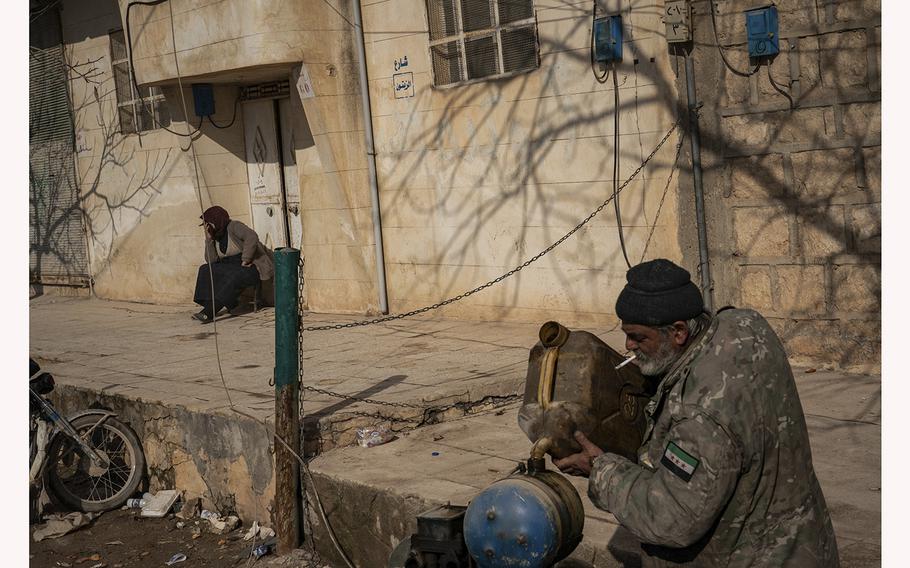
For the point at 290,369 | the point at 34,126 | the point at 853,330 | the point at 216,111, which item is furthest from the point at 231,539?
the point at 34,126

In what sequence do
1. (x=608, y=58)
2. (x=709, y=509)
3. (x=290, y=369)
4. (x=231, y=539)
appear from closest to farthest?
1. (x=709, y=509)
2. (x=290, y=369)
3. (x=231, y=539)
4. (x=608, y=58)

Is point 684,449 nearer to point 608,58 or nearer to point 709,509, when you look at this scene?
point 709,509

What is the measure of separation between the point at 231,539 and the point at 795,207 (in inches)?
170

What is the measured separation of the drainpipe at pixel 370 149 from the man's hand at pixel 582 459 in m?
7.71

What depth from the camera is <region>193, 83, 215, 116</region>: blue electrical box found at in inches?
490

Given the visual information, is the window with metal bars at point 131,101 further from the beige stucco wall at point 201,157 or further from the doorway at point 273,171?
the doorway at point 273,171

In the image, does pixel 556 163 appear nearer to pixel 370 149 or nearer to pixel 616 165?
pixel 616 165

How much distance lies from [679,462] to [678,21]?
17.5 feet

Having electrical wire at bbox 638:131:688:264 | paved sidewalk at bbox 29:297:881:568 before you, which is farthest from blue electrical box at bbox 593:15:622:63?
paved sidewalk at bbox 29:297:881:568

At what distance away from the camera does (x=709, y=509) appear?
2732mm

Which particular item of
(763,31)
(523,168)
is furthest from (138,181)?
(763,31)

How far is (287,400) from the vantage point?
6.16 m

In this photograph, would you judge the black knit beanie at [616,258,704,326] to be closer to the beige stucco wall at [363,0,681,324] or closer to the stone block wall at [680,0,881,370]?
the stone block wall at [680,0,881,370]

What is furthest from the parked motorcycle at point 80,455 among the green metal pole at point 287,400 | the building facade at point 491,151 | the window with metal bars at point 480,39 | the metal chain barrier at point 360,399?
the window with metal bars at point 480,39
